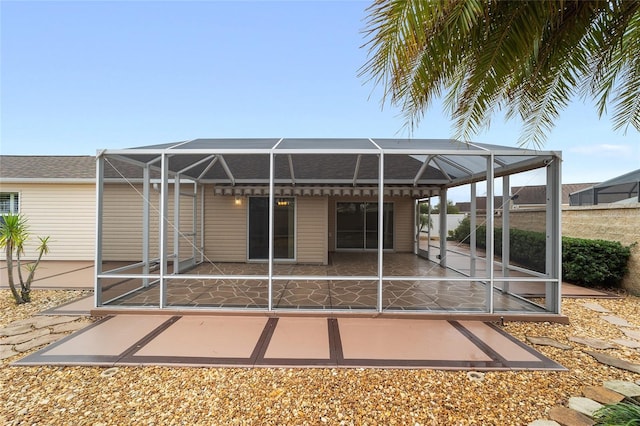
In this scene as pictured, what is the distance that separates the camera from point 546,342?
5066mm

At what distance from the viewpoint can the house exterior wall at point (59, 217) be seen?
1251 cm

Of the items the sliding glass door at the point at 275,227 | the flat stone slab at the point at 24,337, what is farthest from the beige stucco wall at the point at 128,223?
the flat stone slab at the point at 24,337

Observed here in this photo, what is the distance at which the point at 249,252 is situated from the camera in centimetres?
1243

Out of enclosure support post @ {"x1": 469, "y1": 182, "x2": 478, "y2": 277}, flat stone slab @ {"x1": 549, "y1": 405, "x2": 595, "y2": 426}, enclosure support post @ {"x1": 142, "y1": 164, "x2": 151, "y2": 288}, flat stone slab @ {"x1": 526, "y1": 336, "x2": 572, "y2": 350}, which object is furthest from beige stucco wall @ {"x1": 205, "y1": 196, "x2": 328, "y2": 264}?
flat stone slab @ {"x1": 549, "y1": 405, "x2": 595, "y2": 426}

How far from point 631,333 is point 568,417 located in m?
4.25

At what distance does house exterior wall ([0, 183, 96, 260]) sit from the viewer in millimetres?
12508

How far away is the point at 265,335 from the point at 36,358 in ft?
11.6

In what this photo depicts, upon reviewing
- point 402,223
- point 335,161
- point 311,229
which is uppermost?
point 335,161

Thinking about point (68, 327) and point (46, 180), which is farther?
point (46, 180)

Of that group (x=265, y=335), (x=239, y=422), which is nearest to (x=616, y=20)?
(x=239, y=422)

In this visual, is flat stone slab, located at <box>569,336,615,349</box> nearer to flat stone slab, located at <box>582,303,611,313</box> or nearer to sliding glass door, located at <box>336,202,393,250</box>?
flat stone slab, located at <box>582,303,611,313</box>

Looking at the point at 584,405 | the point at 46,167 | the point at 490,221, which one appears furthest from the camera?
the point at 46,167

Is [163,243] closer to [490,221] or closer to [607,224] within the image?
[490,221]

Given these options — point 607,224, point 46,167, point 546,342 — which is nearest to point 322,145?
point 546,342
